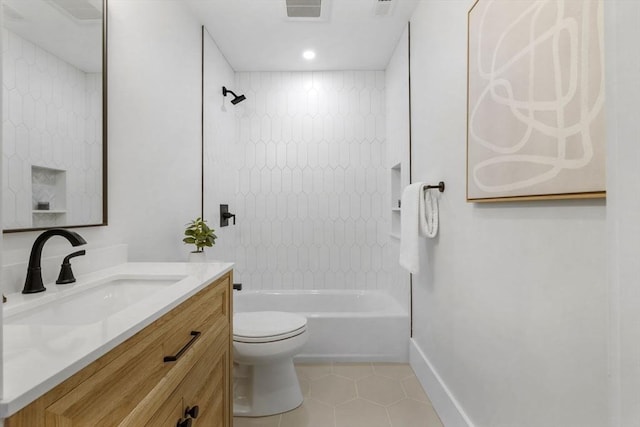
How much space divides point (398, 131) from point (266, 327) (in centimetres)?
175

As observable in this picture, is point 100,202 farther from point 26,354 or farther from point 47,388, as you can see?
point 47,388

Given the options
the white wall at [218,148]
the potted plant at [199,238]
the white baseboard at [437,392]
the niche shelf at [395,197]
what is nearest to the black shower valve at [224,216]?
the white wall at [218,148]

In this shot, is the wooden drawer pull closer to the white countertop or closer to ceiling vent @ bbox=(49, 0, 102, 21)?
the white countertop

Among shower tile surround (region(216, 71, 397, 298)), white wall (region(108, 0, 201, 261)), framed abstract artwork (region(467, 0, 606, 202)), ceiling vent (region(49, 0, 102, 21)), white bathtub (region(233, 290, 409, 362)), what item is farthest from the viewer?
shower tile surround (region(216, 71, 397, 298))

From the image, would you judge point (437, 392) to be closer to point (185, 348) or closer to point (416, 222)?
point (416, 222)

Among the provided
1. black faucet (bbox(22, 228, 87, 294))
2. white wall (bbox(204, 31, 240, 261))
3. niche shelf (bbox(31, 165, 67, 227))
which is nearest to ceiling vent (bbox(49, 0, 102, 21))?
niche shelf (bbox(31, 165, 67, 227))

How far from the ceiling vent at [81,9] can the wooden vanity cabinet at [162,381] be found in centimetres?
110

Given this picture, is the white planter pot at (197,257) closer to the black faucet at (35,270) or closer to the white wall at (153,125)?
the white wall at (153,125)

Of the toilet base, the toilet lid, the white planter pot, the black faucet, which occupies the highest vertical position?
the black faucet

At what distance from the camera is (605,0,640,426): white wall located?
316 mm

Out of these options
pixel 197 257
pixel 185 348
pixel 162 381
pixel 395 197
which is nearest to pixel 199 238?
pixel 197 257

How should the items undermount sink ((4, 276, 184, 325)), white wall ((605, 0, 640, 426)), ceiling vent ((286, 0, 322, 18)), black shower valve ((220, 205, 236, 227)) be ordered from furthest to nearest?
1. black shower valve ((220, 205, 236, 227))
2. ceiling vent ((286, 0, 322, 18))
3. undermount sink ((4, 276, 184, 325))
4. white wall ((605, 0, 640, 426))

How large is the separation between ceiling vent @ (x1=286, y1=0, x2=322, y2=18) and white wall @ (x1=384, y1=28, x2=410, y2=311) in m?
0.66

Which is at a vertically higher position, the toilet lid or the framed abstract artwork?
the framed abstract artwork
